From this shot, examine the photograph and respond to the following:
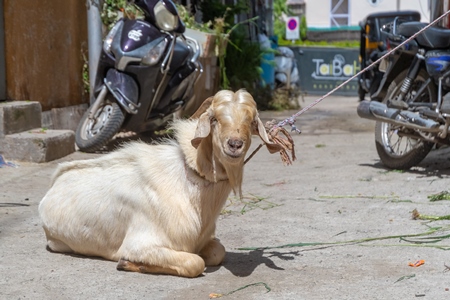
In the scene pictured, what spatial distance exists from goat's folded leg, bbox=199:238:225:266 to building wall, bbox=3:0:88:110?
437 cm

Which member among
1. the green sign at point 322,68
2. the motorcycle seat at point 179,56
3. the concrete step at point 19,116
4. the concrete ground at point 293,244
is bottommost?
the green sign at point 322,68

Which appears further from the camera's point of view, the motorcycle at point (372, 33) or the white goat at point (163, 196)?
the motorcycle at point (372, 33)

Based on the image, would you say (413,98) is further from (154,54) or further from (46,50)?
(46,50)

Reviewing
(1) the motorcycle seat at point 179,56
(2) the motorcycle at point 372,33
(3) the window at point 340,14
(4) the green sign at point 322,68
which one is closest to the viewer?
(1) the motorcycle seat at point 179,56

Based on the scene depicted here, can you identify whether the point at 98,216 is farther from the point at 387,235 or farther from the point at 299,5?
the point at 299,5

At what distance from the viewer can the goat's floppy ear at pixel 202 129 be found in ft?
12.7

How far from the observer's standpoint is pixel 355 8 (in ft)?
115

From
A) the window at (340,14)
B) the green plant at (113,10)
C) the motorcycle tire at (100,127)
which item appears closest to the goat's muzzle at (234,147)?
the motorcycle tire at (100,127)

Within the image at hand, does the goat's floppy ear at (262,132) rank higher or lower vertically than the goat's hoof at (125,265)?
higher

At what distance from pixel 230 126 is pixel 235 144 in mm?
102

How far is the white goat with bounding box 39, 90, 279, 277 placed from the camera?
389 cm

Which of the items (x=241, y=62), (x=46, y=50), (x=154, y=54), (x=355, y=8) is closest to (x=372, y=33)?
(x=241, y=62)

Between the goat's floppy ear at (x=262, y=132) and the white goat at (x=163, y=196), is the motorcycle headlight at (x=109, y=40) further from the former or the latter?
the goat's floppy ear at (x=262, y=132)

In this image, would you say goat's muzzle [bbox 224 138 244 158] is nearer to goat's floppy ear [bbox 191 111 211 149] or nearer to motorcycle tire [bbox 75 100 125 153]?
goat's floppy ear [bbox 191 111 211 149]
